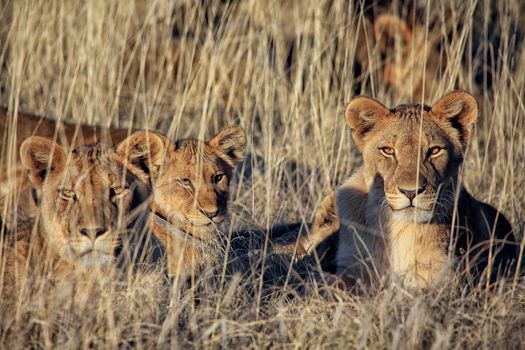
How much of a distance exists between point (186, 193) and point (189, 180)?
0.08 m

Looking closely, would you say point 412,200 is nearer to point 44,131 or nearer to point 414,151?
point 414,151

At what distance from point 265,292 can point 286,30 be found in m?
5.17

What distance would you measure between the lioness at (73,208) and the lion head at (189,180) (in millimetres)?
421

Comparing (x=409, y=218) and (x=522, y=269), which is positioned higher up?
(x=409, y=218)

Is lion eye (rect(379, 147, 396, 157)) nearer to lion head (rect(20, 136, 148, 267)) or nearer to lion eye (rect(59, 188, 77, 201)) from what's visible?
lion head (rect(20, 136, 148, 267))

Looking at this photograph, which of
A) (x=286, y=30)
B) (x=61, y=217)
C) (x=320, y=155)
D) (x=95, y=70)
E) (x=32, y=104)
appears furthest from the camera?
(x=286, y=30)

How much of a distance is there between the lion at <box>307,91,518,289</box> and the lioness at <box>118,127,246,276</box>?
708 mm

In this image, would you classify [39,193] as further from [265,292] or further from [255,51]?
[255,51]

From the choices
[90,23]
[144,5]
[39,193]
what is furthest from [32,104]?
[39,193]

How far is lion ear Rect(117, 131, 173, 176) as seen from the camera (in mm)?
4250

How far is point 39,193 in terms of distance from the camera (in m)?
4.09

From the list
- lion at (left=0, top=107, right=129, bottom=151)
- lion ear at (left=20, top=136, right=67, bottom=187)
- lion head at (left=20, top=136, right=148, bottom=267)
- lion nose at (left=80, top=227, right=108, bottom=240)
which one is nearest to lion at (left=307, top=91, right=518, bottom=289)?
lion head at (left=20, top=136, right=148, bottom=267)

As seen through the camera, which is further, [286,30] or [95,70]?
[286,30]

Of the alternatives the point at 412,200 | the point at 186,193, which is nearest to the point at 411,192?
the point at 412,200
